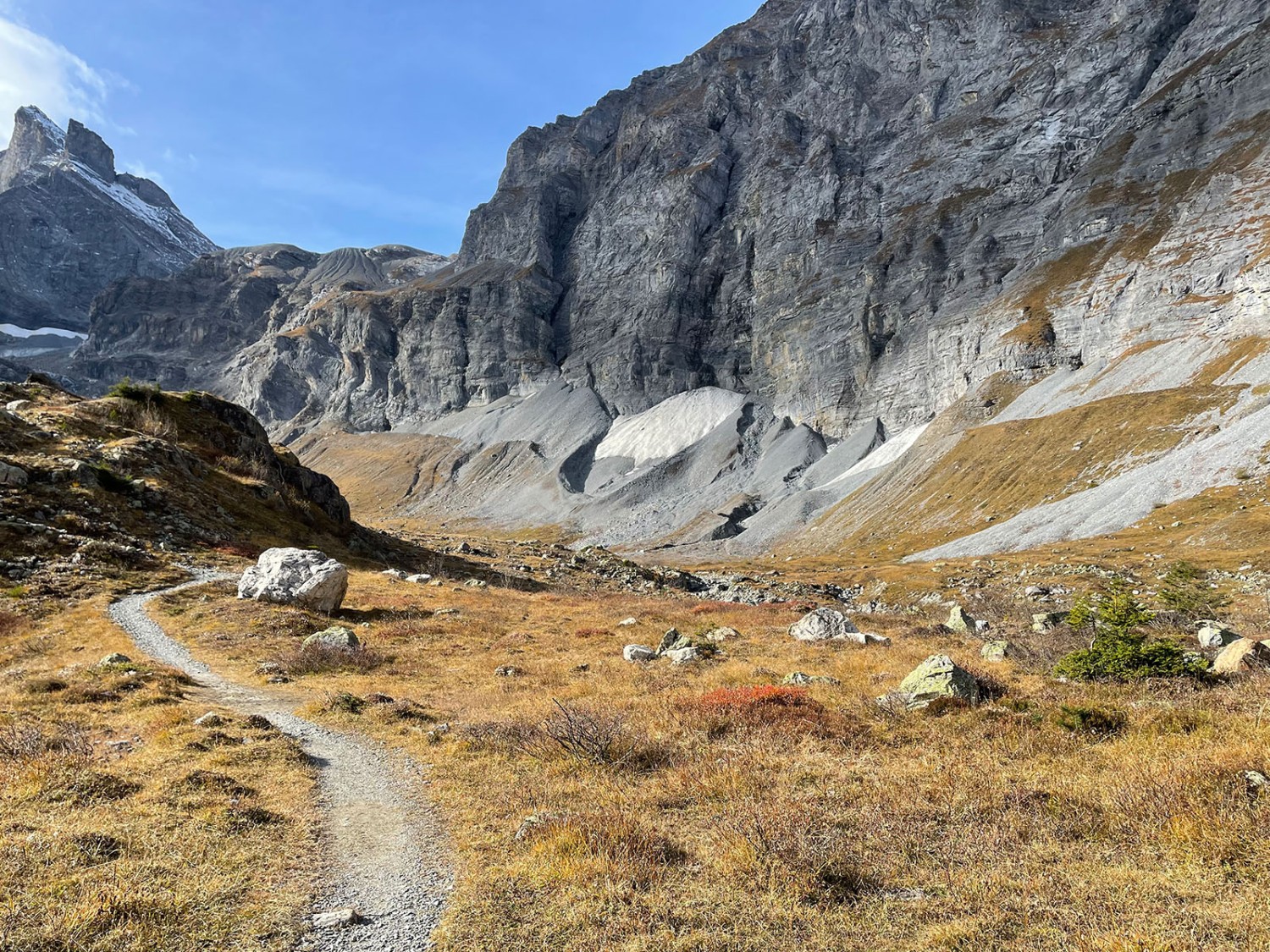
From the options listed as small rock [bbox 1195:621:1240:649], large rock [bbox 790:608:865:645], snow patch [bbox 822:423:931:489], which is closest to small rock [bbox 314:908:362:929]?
large rock [bbox 790:608:865:645]

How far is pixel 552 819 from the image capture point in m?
8.20

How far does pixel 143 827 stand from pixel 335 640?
12.9m

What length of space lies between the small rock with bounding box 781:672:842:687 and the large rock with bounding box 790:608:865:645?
6848 mm

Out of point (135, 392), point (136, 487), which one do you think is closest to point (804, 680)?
point (136, 487)

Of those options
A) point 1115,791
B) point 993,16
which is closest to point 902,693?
point 1115,791

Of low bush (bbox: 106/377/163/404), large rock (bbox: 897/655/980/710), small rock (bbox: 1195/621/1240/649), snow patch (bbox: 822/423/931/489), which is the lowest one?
snow patch (bbox: 822/423/931/489)

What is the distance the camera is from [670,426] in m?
172

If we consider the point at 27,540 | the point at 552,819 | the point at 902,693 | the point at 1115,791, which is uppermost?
the point at 27,540

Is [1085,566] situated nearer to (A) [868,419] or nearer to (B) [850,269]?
(A) [868,419]

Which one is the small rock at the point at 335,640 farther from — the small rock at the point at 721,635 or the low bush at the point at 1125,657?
the low bush at the point at 1125,657

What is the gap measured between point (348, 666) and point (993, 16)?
824ft

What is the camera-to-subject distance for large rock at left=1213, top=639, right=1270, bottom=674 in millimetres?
12578

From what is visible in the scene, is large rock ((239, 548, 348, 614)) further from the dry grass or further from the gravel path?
the dry grass

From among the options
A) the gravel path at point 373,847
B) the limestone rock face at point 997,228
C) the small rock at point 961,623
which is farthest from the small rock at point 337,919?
the limestone rock face at point 997,228
